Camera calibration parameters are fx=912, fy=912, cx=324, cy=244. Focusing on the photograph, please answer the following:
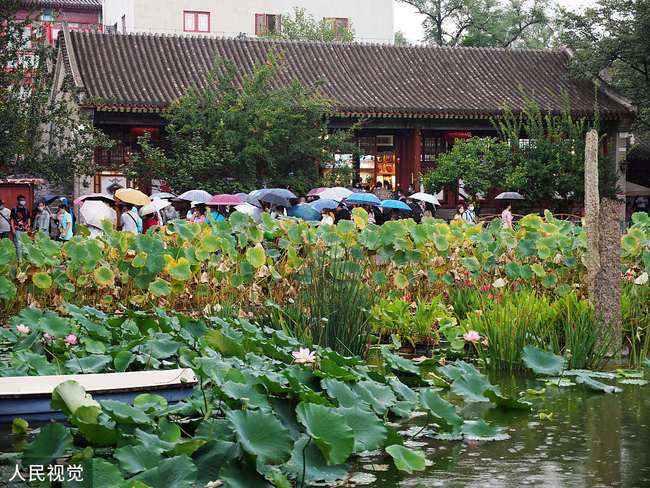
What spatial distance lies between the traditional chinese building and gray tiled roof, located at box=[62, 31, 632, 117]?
0.03m

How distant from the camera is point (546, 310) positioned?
668cm

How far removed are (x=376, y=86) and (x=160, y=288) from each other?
1544 cm

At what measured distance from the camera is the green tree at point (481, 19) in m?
35.0

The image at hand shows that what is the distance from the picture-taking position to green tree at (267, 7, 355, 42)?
32312mm

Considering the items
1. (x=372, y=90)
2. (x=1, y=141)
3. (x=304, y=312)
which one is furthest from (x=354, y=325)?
(x=372, y=90)

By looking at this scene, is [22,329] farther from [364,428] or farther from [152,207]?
[152,207]

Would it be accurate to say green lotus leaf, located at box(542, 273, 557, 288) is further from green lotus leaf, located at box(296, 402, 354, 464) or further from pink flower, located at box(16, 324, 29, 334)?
green lotus leaf, located at box(296, 402, 354, 464)

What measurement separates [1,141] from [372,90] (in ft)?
34.7

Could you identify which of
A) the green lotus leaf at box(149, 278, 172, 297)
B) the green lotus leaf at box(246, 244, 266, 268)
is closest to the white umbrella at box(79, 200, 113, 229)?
the green lotus leaf at box(149, 278, 172, 297)

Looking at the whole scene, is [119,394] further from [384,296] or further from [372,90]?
Result: [372,90]

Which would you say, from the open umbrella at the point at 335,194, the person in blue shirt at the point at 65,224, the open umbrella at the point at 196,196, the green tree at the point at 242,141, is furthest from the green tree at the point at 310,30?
the person in blue shirt at the point at 65,224

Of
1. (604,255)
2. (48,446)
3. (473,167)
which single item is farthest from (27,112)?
(48,446)

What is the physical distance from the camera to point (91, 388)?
4414mm

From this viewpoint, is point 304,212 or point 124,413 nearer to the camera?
point 124,413
